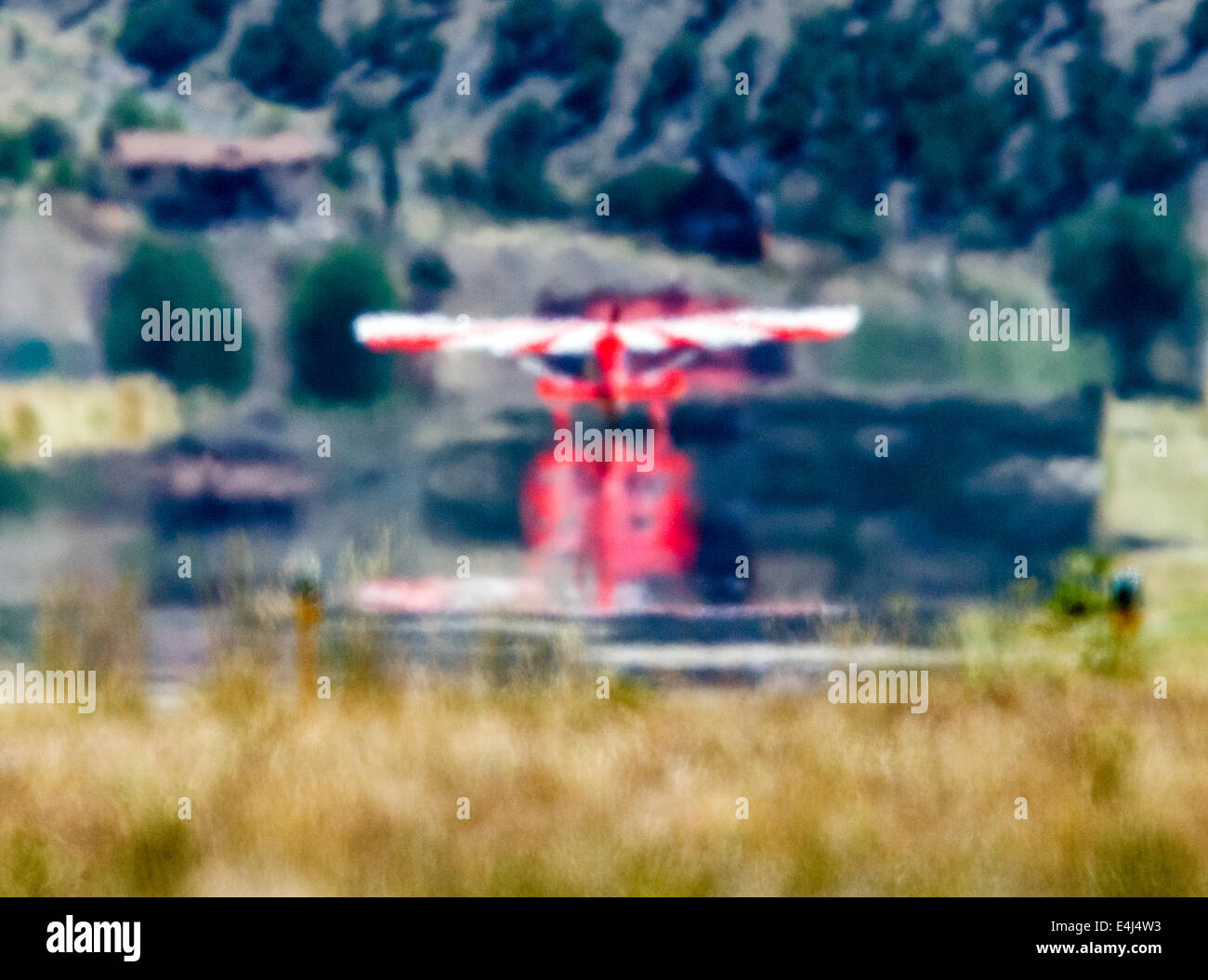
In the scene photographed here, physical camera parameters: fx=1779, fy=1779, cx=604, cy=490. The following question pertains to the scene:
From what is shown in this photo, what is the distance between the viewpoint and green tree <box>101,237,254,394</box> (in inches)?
749

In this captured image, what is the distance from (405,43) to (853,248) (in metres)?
8.95

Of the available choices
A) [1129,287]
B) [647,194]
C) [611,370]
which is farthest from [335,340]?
[1129,287]

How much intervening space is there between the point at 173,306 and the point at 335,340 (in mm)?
1740

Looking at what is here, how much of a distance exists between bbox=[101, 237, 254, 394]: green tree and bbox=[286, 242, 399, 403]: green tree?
67 centimetres

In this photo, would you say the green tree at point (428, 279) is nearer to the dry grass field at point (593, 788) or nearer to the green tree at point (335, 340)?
the green tree at point (335, 340)

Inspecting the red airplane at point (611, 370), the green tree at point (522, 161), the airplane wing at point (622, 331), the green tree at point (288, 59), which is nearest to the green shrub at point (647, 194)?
the green tree at point (522, 161)

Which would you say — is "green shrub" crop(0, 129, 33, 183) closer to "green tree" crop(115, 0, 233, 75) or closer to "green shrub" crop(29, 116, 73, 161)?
"green shrub" crop(29, 116, 73, 161)

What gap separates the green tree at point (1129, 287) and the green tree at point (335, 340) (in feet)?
30.0

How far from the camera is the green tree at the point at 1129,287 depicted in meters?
22.8

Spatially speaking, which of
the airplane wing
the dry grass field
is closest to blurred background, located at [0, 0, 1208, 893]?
the dry grass field

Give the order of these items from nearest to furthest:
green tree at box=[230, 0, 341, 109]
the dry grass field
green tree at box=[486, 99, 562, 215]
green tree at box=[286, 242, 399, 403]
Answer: the dry grass field → green tree at box=[286, 242, 399, 403] → green tree at box=[486, 99, 562, 215] → green tree at box=[230, 0, 341, 109]

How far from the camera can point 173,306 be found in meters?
19.0

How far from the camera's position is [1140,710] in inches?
328

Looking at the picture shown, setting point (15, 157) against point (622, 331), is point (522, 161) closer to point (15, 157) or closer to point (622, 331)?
point (15, 157)
